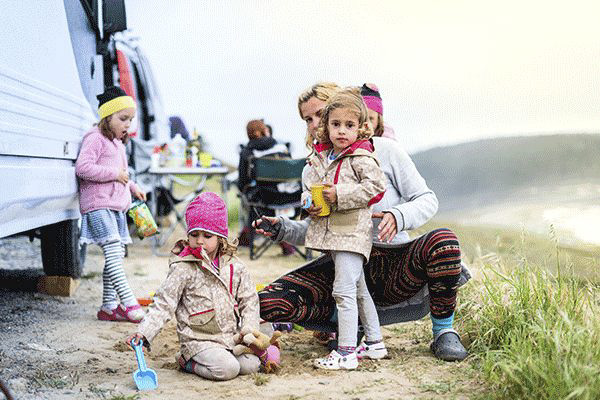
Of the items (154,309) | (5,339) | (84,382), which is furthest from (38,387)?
(5,339)

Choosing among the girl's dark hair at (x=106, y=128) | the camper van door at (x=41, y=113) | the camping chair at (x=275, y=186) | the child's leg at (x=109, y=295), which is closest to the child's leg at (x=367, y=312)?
the camper van door at (x=41, y=113)

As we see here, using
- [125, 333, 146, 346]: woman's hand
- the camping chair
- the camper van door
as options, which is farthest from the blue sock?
the camping chair

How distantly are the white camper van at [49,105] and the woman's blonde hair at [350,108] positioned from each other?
1399 mm

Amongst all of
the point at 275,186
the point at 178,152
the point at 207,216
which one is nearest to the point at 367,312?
the point at 207,216

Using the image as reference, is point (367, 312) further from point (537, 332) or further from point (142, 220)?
point (142, 220)

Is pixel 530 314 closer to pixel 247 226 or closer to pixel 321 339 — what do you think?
pixel 321 339

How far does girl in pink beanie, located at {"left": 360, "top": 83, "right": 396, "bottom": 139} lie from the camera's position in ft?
12.5

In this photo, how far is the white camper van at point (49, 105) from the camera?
3490mm

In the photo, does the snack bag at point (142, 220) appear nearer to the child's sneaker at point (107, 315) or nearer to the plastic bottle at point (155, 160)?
the child's sneaker at point (107, 315)

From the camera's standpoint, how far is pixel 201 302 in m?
3.38

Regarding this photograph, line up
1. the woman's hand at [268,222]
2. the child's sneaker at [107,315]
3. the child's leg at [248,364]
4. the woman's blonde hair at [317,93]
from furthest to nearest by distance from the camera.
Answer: the child's sneaker at [107,315], the woman's blonde hair at [317,93], the woman's hand at [268,222], the child's leg at [248,364]

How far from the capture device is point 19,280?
598 cm

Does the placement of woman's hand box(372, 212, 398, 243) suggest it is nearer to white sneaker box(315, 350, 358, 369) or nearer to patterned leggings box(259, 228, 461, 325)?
patterned leggings box(259, 228, 461, 325)

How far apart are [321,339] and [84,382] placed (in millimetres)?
1337
